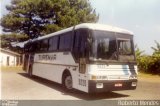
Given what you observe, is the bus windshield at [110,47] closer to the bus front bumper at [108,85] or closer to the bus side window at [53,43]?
the bus front bumper at [108,85]

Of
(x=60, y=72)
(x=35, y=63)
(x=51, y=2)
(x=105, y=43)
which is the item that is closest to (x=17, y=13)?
(x=51, y=2)

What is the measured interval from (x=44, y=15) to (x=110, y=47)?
22.7 m

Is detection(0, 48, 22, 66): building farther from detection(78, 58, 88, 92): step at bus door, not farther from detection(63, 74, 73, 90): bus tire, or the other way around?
detection(78, 58, 88, 92): step at bus door

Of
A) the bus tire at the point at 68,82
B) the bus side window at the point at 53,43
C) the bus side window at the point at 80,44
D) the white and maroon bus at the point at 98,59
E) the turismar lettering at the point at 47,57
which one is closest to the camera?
the white and maroon bus at the point at 98,59

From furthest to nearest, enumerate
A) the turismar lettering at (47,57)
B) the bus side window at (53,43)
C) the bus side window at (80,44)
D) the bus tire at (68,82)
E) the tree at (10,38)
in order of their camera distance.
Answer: the tree at (10,38) → the turismar lettering at (47,57) → the bus side window at (53,43) → the bus tire at (68,82) → the bus side window at (80,44)

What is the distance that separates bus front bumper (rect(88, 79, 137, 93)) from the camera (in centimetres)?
789

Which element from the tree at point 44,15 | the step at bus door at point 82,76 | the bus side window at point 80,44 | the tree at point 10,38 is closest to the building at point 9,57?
the tree at point 10,38

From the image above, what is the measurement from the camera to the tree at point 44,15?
96.2 feet

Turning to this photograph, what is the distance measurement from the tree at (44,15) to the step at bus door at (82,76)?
66.3 feet

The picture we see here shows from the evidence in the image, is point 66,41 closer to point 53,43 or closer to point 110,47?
point 53,43

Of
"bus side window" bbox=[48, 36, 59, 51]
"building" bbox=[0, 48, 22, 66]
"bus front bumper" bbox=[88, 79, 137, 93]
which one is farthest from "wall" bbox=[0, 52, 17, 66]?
"bus front bumper" bbox=[88, 79, 137, 93]

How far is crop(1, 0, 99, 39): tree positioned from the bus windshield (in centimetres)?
1999

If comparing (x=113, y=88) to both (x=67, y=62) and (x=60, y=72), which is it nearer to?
(x=67, y=62)

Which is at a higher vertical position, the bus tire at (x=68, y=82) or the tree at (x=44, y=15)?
the tree at (x=44, y=15)
